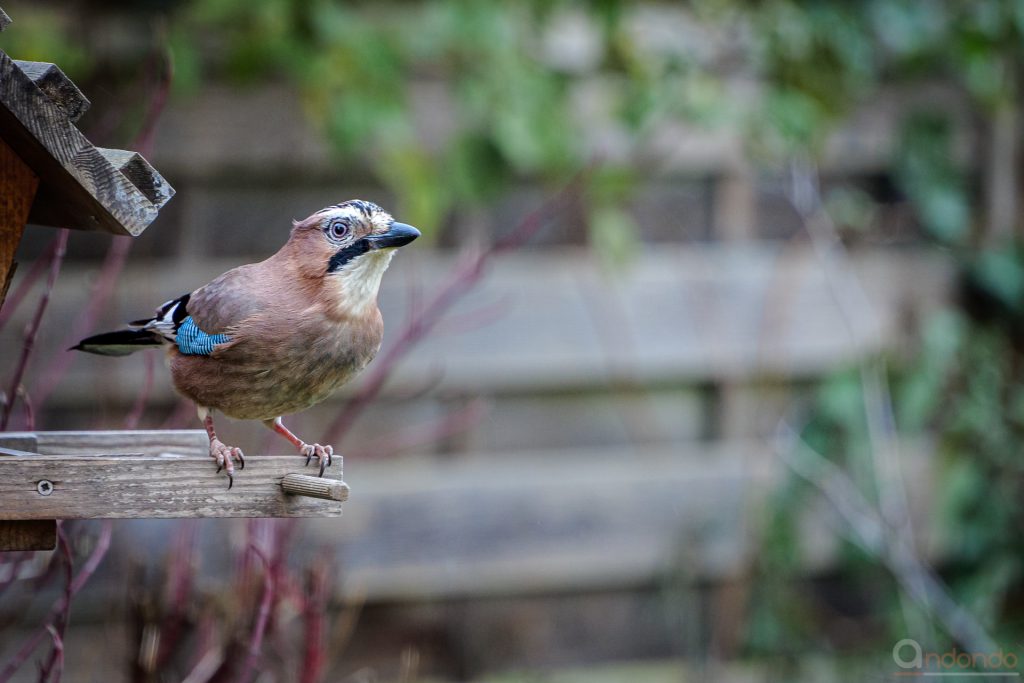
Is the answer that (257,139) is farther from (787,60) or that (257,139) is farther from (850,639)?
(850,639)

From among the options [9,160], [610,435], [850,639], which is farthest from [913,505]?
[9,160]

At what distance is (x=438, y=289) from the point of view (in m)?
4.16

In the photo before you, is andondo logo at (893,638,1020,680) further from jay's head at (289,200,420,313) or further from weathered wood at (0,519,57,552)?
weathered wood at (0,519,57,552)

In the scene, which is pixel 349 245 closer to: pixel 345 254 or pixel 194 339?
pixel 345 254

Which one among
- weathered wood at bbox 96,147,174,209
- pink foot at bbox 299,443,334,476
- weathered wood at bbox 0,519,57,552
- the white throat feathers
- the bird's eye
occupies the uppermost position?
weathered wood at bbox 96,147,174,209

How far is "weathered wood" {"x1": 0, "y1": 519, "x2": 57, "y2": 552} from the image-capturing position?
1.65 meters

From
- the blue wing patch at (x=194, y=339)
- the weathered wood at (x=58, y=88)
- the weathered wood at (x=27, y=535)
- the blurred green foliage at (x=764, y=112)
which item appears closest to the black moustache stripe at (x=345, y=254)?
the blue wing patch at (x=194, y=339)

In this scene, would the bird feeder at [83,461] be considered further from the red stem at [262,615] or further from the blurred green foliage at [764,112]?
the blurred green foliage at [764,112]

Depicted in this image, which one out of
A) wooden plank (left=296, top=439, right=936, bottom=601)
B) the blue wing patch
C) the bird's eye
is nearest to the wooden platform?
the blue wing patch

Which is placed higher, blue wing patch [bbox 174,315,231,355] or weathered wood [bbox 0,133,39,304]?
weathered wood [bbox 0,133,39,304]

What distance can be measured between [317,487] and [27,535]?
1.39ft

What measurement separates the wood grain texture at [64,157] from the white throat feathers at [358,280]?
11.6 inches

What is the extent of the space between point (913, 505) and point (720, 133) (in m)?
1.71

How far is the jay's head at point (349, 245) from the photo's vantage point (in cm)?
178
